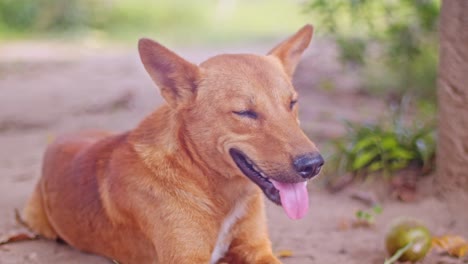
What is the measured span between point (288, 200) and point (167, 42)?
1050 centimetres

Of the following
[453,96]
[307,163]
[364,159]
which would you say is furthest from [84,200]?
[453,96]

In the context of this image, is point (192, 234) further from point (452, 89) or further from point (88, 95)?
point (88, 95)

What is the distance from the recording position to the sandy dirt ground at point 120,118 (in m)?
4.57

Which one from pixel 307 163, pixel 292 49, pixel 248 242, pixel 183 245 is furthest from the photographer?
pixel 292 49

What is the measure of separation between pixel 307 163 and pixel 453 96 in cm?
188

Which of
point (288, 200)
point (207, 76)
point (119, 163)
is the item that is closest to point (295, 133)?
point (288, 200)

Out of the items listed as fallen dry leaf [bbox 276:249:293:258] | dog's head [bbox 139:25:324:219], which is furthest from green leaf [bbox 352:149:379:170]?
dog's head [bbox 139:25:324:219]

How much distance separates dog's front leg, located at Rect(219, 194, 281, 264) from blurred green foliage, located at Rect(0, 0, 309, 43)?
10.1 meters

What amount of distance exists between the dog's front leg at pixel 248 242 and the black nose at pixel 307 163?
601 millimetres

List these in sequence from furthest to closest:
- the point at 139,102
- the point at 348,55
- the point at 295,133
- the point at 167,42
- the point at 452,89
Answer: the point at 167,42 < the point at 139,102 < the point at 348,55 < the point at 452,89 < the point at 295,133

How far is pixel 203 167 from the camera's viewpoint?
3758 millimetres

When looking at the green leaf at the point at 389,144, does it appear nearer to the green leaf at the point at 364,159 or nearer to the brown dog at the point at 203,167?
the green leaf at the point at 364,159

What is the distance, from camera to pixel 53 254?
14.4ft

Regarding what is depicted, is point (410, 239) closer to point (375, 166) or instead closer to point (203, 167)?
point (203, 167)
